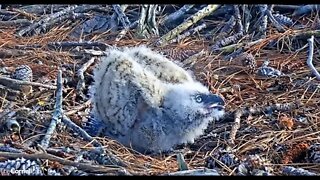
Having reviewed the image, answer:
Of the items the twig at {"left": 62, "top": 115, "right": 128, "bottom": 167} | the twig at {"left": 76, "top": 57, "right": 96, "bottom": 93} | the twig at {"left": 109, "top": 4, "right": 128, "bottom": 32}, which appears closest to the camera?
the twig at {"left": 62, "top": 115, "right": 128, "bottom": 167}

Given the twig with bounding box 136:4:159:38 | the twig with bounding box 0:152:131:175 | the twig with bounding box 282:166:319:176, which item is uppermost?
the twig with bounding box 136:4:159:38

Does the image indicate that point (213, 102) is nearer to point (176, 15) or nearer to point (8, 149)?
point (8, 149)

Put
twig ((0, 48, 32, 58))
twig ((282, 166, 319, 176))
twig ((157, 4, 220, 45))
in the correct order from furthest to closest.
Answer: twig ((157, 4, 220, 45)) → twig ((0, 48, 32, 58)) → twig ((282, 166, 319, 176))

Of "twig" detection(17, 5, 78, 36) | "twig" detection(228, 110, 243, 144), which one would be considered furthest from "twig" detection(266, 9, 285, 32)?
"twig" detection(17, 5, 78, 36)

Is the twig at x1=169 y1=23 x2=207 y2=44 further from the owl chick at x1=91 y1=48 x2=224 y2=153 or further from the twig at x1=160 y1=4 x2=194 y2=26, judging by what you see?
the owl chick at x1=91 y1=48 x2=224 y2=153

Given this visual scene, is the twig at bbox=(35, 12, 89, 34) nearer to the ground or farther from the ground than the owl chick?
farther from the ground

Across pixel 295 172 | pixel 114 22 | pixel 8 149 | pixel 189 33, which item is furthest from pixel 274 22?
pixel 8 149

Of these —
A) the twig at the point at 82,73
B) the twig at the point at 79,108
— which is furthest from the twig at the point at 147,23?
the twig at the point at 79,108
